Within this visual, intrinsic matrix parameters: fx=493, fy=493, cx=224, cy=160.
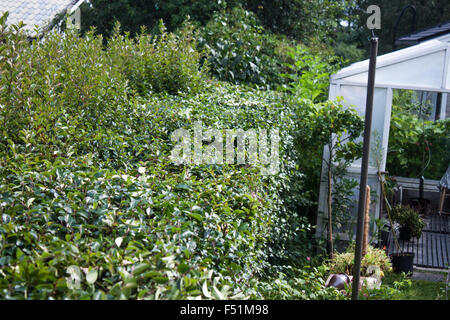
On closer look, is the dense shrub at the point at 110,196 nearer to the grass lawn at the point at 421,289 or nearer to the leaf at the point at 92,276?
the leaf at the point at 92,276

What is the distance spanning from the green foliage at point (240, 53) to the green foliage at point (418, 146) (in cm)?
255

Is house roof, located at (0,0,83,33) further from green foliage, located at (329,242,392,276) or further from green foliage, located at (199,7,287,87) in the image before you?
green foliage, located at (329,242,392,276)

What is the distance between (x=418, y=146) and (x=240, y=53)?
13.9 ft

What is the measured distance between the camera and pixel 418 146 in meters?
10.0

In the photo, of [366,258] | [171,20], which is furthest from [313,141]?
[171,20]

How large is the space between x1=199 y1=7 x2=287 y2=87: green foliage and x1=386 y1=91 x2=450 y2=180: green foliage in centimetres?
255

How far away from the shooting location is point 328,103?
6375mm

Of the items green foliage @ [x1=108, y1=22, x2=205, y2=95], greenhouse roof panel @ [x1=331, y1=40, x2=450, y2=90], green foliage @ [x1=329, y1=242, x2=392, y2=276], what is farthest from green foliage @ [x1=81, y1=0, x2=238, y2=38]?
green foliage @ [x1=329, y1=242, x2=392, y2=276]

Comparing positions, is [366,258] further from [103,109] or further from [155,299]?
[155,299]

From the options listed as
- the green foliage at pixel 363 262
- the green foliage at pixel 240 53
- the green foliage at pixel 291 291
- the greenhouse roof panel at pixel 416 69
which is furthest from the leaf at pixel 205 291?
the green foliage at pixel 240 53

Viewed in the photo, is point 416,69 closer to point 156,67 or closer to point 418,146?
point 156,67

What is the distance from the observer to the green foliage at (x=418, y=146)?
972cm

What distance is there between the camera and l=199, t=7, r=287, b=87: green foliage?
8438 millimetres
